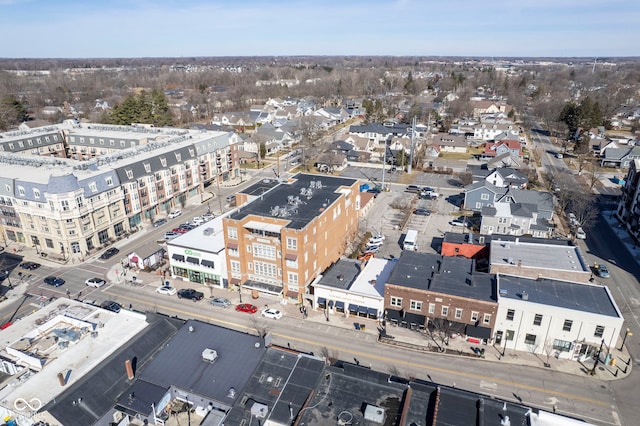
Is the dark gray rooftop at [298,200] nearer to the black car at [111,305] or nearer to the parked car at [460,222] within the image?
the black car at [111,305]

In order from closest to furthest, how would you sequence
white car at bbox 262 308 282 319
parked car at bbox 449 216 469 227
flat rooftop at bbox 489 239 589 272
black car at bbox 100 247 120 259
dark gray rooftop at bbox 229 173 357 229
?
white car at bbox 262 308 282 319 < flat rooftop at bbox 489 239 589 272 < dark gray rooftop at bbox 229 173 357 229 < black car at bbox 100 247 120 259 < parked car at bbox 449 216 469 227

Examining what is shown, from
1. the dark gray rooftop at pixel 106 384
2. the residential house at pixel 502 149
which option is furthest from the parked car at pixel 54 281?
the residential house at pixel 502 149

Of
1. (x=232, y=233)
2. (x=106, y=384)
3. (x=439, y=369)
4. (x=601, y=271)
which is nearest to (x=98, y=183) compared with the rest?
(x=232, y=233)

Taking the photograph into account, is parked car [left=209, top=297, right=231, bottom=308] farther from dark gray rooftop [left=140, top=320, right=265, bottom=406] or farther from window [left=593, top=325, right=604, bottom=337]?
window [left=593, top=325, right=604, bottom=337]

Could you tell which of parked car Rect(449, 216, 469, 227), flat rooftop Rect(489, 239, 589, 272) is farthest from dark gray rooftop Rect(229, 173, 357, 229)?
flat rooftop Rect(489, 239, 589, 272)

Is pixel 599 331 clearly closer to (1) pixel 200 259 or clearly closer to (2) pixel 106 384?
(2) pixel 106 384
